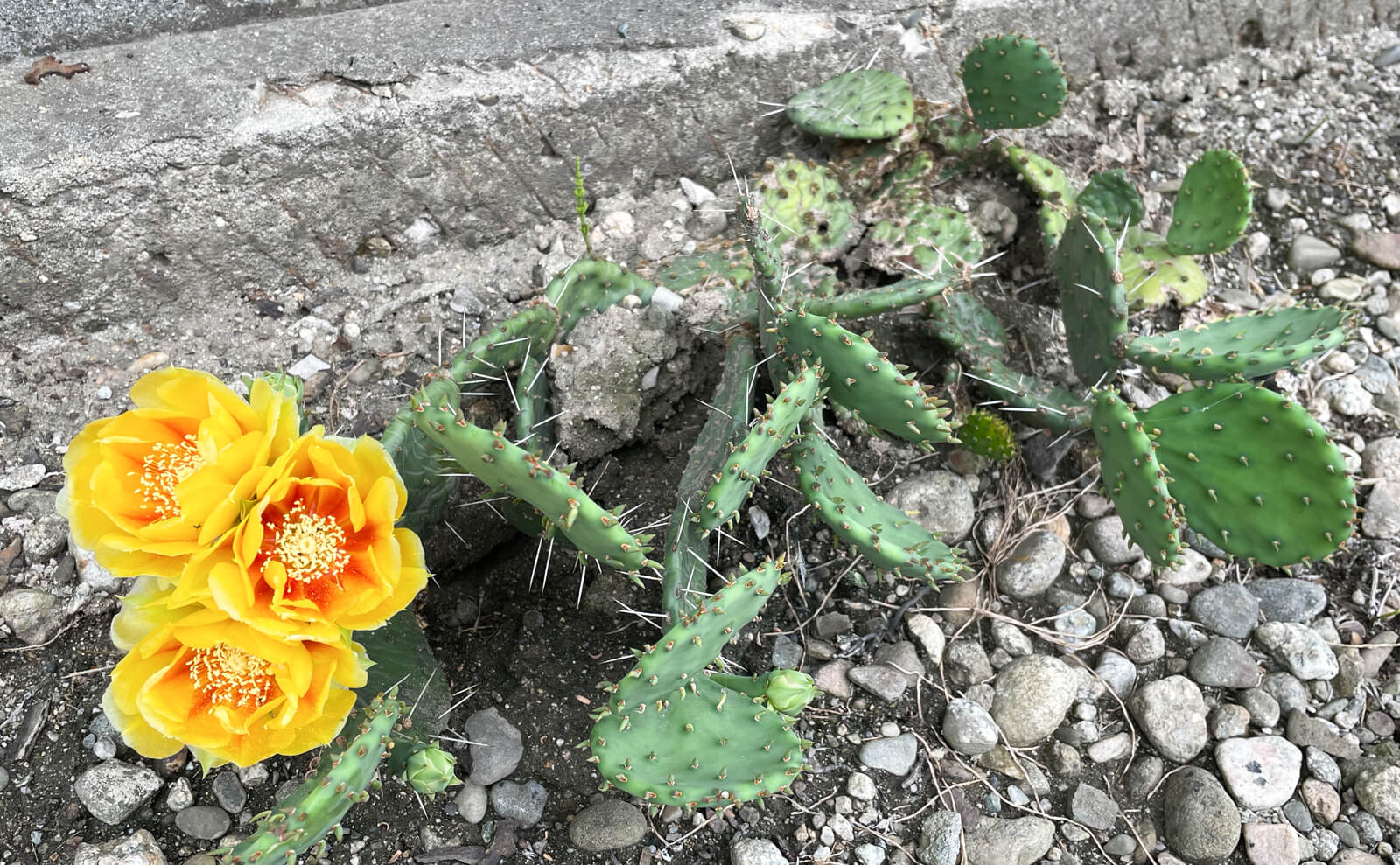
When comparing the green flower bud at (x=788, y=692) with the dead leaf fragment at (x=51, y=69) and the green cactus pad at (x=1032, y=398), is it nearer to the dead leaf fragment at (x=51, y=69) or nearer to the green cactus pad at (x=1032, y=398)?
the green cactus pad at (x=1032, y=398)

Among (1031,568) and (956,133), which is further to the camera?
(956,133)

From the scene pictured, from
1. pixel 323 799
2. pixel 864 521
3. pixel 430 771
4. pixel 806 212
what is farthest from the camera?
pixel 806 212

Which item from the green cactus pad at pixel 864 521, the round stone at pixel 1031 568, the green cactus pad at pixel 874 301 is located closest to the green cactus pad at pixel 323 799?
the green cactus pad at pixel 864 521

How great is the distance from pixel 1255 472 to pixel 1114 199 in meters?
0.98

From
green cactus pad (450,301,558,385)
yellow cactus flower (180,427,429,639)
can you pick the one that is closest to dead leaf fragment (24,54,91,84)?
green cactus pad (450,301,558,385)

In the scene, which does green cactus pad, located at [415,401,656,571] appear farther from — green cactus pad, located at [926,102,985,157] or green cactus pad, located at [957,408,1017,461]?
green cactus pad, located at [926,102,985,157]

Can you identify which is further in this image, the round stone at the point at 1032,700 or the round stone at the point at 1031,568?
the round stone at the point at 1031,568

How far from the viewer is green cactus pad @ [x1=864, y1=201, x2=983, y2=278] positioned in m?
2.63

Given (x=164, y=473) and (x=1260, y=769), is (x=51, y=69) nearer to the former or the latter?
(x=164, y=473)

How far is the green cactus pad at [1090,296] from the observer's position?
228 cm

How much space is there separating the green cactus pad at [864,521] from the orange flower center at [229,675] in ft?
3.22

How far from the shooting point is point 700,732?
5.63ft

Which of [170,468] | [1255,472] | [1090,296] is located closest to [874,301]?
[1090,296]

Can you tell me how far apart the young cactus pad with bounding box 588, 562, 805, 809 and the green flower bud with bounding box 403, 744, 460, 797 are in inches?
9.3
